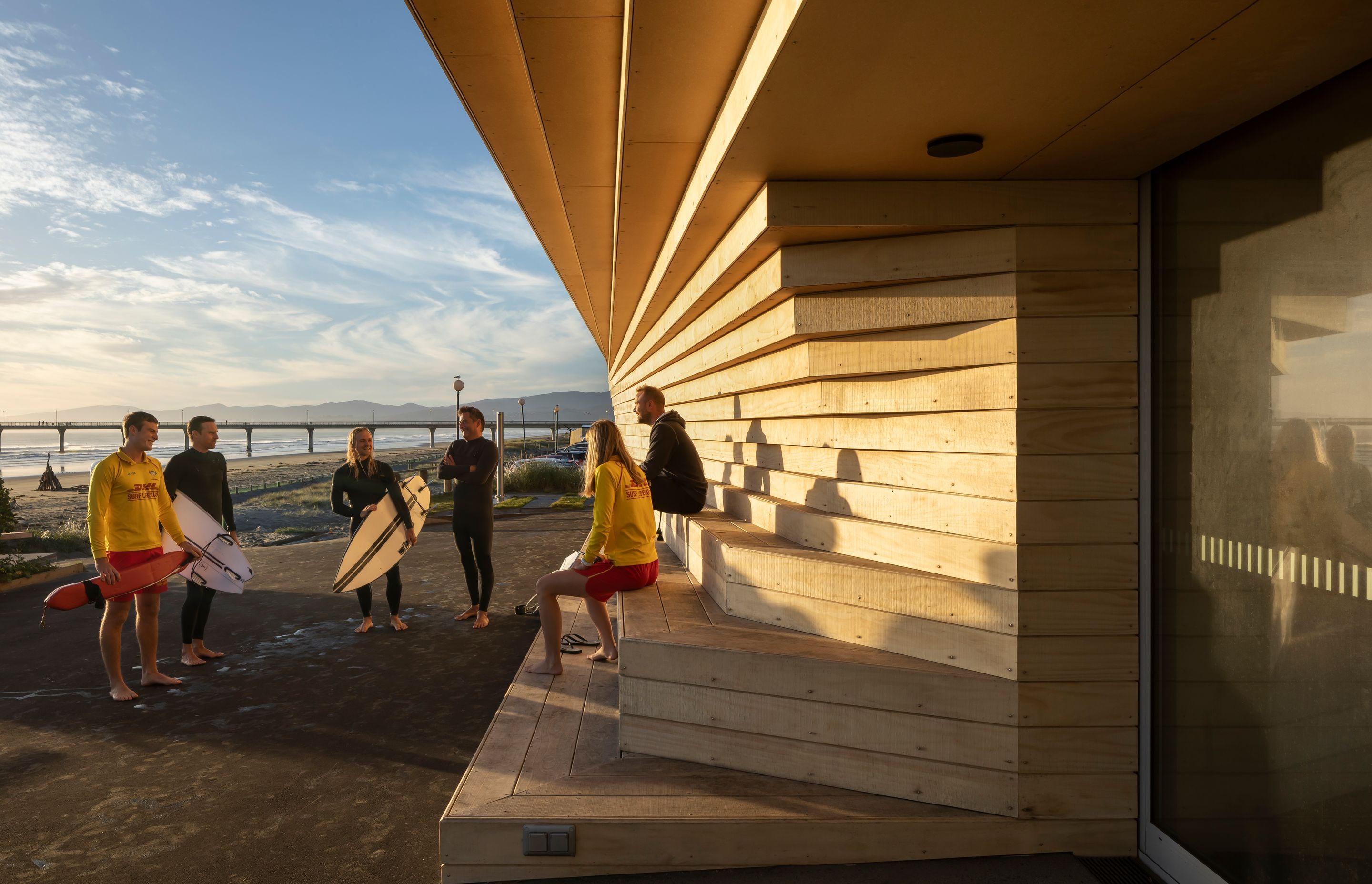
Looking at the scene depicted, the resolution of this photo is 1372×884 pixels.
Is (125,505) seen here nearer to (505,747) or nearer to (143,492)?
(143,492)

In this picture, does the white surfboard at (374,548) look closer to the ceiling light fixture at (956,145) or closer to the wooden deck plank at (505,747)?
the wooden deck plank at (505,747)

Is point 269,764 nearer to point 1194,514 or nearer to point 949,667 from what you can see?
point 949,667

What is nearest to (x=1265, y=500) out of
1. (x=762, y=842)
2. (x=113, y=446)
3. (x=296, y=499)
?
(x=762, y=842)

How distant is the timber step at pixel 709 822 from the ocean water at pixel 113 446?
454 inches

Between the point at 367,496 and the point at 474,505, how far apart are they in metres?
0.88

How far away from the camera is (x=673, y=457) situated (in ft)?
16.4

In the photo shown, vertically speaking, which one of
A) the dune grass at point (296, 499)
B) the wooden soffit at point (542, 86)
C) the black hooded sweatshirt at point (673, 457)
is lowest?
the dune grass at point (296, 499)

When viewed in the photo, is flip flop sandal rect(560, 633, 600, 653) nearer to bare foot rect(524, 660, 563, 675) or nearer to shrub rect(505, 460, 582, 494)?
bare foot rect(524, 660, 563, 675)

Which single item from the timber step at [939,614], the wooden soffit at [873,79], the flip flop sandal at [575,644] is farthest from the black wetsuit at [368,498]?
the timber step at [939,614]

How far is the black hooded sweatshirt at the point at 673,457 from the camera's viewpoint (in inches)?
189

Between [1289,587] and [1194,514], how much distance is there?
0.40 m

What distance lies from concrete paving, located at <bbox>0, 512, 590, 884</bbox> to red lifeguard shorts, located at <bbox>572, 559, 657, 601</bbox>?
1.04m

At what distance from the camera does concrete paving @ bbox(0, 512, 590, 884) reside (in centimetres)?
286

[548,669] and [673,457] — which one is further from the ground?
A: [673,457]
